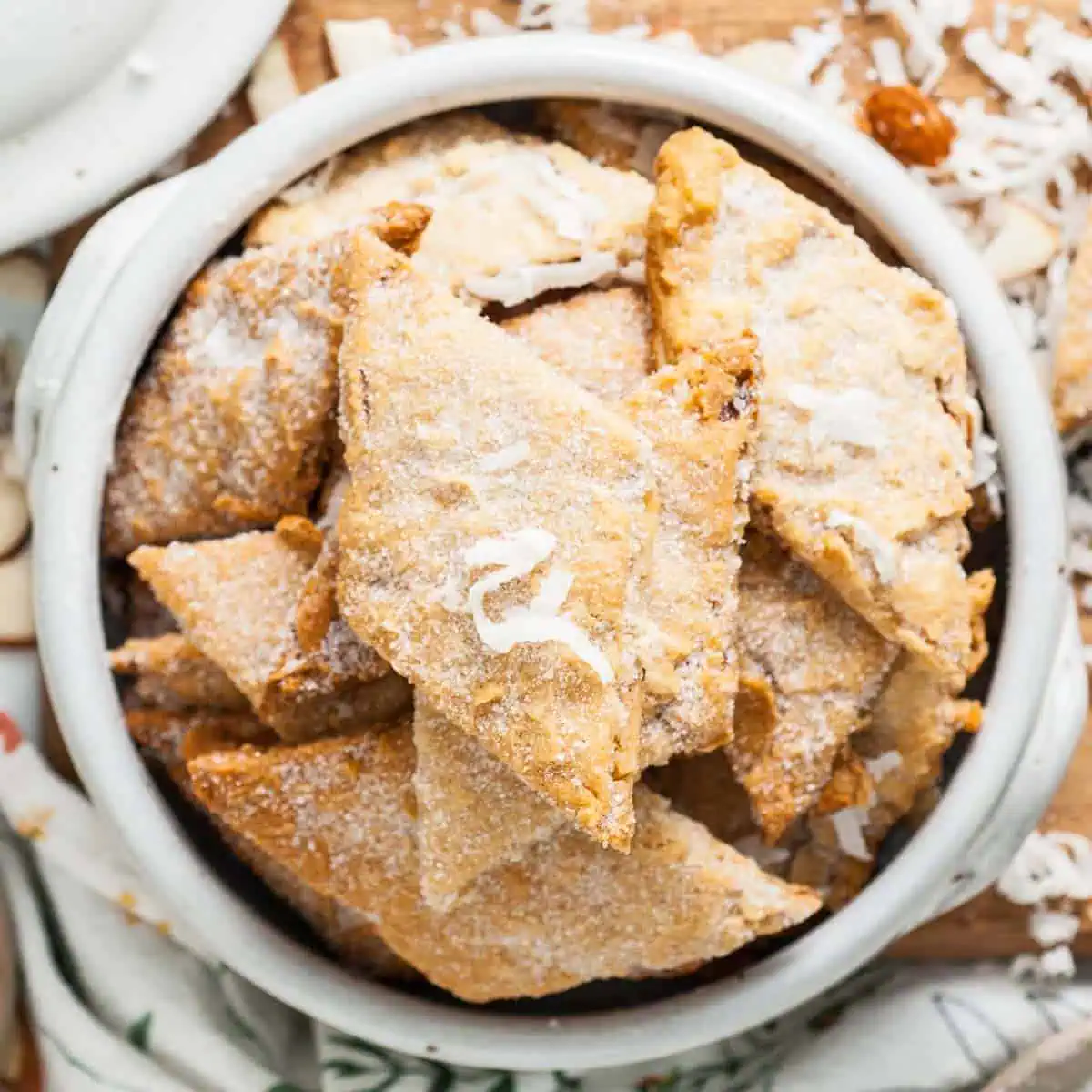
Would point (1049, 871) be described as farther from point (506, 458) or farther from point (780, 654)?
point (506, 458)

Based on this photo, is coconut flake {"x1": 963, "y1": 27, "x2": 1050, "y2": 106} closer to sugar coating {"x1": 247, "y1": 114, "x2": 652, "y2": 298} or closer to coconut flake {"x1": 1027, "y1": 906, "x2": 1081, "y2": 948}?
sugar coating {"x1": 247, "y1": 114, "x2": 652, "y2": 298}

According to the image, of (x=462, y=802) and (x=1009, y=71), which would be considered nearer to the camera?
(x=462, y=802)

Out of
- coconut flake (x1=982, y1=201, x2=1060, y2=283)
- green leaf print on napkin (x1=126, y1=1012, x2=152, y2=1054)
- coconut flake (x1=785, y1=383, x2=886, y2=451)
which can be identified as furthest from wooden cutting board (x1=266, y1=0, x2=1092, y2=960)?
green leaf print on napkin (x1=126, y1=1012, x2=152, y2=1054)

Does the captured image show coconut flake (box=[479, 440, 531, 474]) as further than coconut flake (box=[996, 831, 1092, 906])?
No

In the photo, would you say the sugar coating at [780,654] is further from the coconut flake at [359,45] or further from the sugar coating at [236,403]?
the coconut flake at [359,45]

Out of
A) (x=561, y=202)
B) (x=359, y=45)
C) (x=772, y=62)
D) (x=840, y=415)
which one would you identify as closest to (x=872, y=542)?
(x=840, y=415)

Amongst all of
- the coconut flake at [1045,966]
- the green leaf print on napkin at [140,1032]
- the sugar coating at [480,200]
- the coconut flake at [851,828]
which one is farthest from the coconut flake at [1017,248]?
the green leaf print on napkin at [140,1032]

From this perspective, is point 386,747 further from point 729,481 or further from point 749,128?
point 749,128
